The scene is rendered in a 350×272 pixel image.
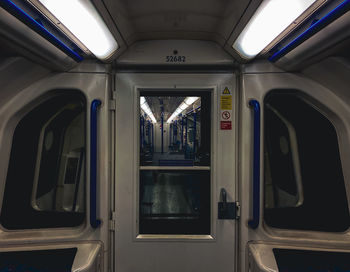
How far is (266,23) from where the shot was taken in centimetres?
122

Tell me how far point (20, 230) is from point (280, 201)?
2413 mm

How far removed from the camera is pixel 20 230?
1.69 metres

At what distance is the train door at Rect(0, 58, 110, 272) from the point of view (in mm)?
1541

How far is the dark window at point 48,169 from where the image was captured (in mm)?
1766

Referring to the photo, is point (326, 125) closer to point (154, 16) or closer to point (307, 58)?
point (307, 58)

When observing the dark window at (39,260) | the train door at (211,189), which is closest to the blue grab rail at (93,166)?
the train door at (211,189)

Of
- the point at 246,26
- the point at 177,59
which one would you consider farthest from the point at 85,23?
the point at 246,26

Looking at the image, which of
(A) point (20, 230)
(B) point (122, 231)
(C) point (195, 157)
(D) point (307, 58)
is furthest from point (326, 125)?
(A) point (20, 230)

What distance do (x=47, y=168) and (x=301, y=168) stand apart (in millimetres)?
2471

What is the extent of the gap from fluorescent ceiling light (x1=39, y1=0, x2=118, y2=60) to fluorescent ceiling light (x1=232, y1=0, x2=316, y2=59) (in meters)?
0.93

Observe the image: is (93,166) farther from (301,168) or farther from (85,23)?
(301,168)

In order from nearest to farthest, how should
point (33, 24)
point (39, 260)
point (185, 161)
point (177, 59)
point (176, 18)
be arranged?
point (33, 24), point (176, 18), point (39, 260), point (177, 59), point (185, 161)

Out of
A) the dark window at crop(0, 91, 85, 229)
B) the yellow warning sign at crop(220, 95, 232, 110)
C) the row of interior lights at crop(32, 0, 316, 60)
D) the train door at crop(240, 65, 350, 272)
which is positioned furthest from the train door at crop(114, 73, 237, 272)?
the dark window at crop(0, 91, 85, 229)

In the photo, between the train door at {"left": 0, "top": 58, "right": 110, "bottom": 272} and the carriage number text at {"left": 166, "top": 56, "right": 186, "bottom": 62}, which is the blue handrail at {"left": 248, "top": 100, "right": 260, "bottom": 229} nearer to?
the carriage number text at {"left": 166, "top": 56, "right": 186, "bottom": 62}
